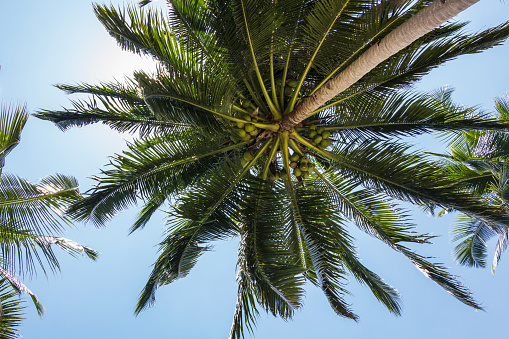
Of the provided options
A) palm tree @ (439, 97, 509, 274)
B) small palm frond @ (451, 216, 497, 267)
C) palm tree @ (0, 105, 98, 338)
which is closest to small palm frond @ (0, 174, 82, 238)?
palm tree @ (0, 105, 98, 338)

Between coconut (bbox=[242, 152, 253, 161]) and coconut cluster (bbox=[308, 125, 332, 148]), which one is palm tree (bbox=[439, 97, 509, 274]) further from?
coconut (bbox=[242, 152, 253, 161])

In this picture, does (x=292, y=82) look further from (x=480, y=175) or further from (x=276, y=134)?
(x=480, y=175)

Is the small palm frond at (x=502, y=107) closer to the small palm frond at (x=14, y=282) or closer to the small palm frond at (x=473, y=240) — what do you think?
the small palm frond at (x=473, y=240)

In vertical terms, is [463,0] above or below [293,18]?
below

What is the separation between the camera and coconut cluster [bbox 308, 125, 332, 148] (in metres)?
6.82

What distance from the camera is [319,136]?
269 inches

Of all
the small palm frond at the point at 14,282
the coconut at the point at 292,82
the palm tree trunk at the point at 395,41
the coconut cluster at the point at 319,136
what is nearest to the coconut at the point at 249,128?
the palm tree trunk at the point at 395,41

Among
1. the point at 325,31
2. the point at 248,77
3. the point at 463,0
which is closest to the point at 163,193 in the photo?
the point at 248,77

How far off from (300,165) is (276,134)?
75 centimetres

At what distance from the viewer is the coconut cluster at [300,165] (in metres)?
7.00

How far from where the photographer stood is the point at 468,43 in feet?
18.6

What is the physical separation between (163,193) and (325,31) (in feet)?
11.2

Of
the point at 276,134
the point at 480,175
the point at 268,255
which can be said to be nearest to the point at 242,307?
the point at 268,255

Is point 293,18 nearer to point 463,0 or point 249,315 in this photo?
point 463,0
